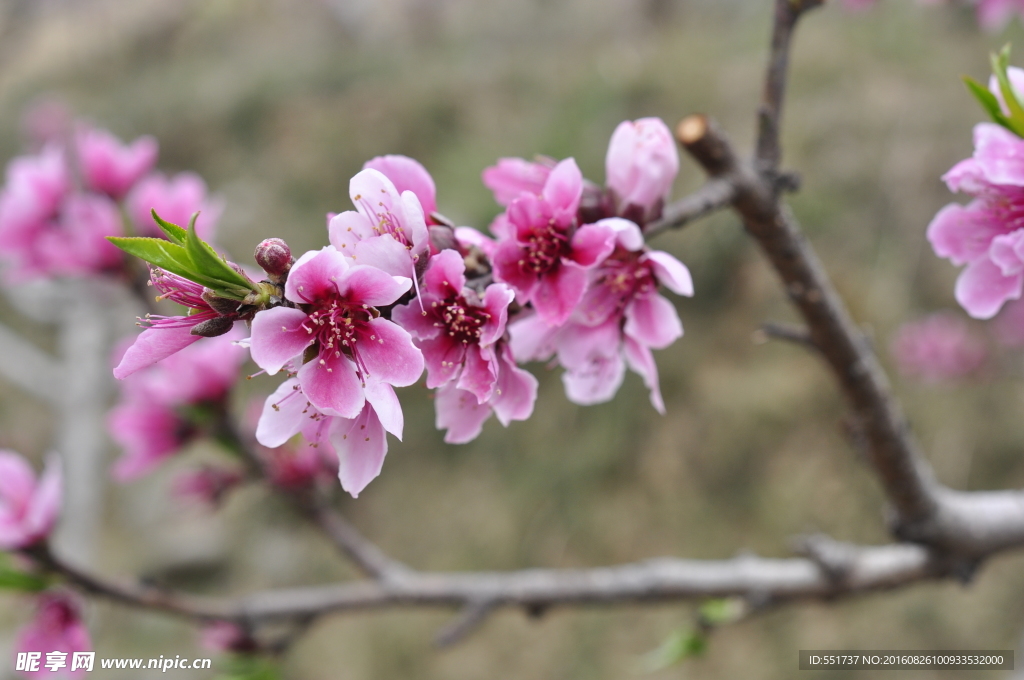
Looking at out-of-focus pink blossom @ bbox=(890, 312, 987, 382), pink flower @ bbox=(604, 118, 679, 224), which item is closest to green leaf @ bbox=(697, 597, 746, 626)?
pink flower @ bbox=(604, 118, 679, 224)

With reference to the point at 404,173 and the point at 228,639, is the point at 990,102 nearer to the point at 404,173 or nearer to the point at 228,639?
the point at 404,173

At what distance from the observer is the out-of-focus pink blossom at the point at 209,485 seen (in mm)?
1130

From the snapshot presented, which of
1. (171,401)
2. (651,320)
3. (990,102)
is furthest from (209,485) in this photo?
(990,102)

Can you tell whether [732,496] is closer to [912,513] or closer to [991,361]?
[991,361]

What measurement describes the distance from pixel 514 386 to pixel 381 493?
3541 mm

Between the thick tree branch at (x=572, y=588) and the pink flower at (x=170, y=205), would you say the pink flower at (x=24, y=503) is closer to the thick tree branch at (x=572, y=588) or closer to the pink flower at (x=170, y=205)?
the thick tree branch at (x=572, y=588)

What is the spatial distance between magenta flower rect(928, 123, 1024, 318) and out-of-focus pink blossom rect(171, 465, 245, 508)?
1077 mm

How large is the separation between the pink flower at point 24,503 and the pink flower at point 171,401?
0.15m

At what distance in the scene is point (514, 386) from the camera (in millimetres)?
500

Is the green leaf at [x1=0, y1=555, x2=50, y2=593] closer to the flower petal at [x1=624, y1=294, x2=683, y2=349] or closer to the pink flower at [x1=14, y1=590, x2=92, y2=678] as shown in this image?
the pink flower at [x1=14, y1=590, x2=92, y2=678]

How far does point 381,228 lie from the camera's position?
0.48m

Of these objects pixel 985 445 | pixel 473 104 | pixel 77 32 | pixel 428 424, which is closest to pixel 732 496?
pixel 985 445

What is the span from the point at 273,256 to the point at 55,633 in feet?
2.67

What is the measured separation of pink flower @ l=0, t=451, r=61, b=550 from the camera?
33.4 inches
